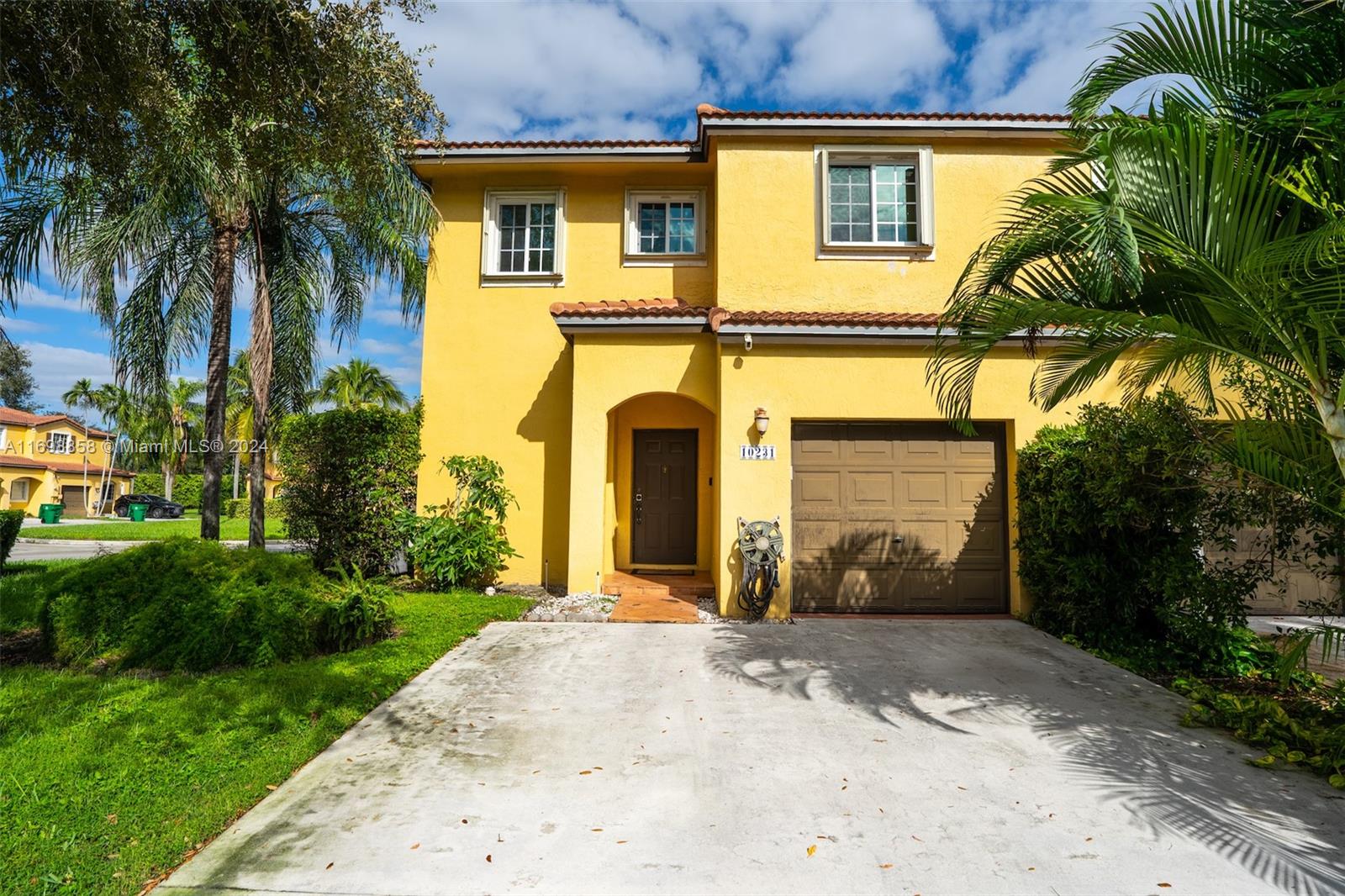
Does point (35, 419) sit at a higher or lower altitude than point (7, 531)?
higher

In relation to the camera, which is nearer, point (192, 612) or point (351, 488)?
point (192, 612)

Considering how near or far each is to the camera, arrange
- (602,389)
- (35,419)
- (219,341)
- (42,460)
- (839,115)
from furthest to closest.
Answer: (35,419) < (42,460) < (219,341) < (839,115) < (602,389)

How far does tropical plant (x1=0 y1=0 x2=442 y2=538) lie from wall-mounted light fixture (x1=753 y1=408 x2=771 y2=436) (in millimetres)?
5085

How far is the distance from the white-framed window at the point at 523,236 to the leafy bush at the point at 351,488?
3251 millimetres

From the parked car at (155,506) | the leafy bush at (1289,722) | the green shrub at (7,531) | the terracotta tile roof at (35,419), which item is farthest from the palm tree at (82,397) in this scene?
the leafy bush at (1289,722)

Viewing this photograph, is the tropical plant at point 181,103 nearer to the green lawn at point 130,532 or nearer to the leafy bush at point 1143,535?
the leafy bush at point 1143,535

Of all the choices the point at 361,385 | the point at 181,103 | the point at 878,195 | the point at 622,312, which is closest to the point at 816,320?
the point at 622,312

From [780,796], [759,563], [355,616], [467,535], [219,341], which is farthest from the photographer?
[219,341]

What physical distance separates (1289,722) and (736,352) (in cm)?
649

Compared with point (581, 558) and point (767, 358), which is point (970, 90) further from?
point (581, 558)

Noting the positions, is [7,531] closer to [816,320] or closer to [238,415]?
[816,320]

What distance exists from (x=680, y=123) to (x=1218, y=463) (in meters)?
9.20

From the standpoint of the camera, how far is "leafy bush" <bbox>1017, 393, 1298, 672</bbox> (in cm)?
629

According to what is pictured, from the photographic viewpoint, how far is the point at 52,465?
42.8 m
